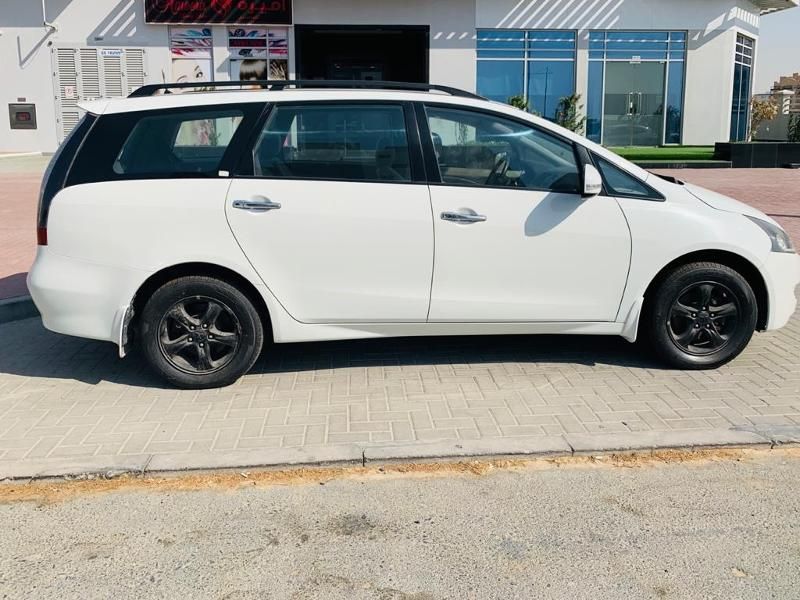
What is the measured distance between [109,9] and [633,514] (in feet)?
78.5

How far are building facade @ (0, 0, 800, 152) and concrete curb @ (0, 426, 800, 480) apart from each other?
2077cm

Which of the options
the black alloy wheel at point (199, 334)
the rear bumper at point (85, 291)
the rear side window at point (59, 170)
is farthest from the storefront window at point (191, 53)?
the black alloy wheel at point (199, 334)

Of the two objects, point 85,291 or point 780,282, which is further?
point 780,282

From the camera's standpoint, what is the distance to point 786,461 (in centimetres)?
400

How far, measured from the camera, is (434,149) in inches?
191

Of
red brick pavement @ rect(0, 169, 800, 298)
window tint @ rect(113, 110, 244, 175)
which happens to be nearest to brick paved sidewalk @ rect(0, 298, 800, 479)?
window tint @ rect(113, 110, 244, 175)

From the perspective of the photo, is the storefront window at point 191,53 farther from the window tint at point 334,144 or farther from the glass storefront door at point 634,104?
the window tint at point 334,144

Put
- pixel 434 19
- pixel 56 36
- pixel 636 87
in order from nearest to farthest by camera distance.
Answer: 1. pixel 56 36
2. pixel 434 19
3. pixel 636 87

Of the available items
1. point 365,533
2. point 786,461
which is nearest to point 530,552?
point 365,533

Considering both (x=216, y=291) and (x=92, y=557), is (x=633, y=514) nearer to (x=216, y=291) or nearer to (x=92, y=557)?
(x=92, y=557)

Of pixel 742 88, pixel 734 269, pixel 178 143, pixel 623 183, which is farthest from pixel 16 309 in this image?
pixel 742 88

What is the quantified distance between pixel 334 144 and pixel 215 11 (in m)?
Result: 20.5

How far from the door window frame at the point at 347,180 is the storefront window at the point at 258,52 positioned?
19930mm

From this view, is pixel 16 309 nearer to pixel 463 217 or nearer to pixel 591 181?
pixel 463 217
